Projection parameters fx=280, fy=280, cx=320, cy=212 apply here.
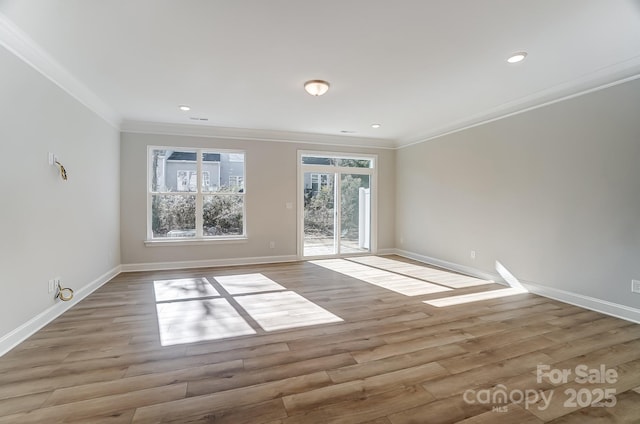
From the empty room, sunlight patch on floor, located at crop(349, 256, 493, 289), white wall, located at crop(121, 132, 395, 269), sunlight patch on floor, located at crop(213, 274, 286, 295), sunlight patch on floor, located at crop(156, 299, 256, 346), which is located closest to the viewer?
the empty room

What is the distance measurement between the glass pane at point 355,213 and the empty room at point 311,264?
1.15 meters

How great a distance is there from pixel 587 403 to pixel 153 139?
20.3 feet

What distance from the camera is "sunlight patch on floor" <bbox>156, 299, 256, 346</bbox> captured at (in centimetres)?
254

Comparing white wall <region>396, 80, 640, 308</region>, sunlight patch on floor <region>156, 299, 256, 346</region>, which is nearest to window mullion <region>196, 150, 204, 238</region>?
sunlight patch on floor <region>156, 299, 256, 346</region>

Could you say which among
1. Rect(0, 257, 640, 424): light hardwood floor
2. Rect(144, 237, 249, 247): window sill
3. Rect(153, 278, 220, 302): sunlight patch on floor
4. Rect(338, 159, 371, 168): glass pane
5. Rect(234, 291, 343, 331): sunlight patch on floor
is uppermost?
Rect(338, 159, 371, 168): glass pane

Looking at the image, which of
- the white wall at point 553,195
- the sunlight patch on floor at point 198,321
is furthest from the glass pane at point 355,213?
the sunlight patch on floor at point 198,321

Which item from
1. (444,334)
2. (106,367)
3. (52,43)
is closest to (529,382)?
(444,334)

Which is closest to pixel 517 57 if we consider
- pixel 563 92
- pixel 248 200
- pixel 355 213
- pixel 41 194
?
pixel 563 92

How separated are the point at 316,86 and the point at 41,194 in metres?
3.01

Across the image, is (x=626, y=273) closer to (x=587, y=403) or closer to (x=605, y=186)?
(x=605, y=186)

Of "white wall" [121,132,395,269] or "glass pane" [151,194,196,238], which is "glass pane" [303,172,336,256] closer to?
"white wall" [121,132,395,269]

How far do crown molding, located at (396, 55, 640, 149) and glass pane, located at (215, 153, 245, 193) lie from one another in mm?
4042

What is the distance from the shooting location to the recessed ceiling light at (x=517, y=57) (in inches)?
105

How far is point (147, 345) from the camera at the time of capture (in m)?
2.37
